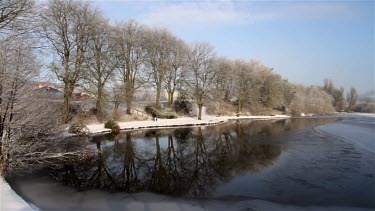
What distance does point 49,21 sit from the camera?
28.1 meters

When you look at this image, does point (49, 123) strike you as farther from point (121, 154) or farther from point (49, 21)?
point (49, 21)

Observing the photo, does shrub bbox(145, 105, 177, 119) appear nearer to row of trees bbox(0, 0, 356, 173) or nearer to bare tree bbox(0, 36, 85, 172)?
row of trees bbox(0, 0, 356, 173)

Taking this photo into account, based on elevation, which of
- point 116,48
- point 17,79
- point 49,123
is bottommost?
point 49,123

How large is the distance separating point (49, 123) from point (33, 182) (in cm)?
378

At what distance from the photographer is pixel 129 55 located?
3881 cm

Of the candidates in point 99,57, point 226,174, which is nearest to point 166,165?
point 226,174

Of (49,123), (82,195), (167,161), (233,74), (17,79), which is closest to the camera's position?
(82,195)

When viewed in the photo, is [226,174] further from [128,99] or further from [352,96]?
[352,96]

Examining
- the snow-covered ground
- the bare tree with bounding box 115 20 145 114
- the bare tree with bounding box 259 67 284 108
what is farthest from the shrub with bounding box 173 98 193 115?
the snow-covered ground

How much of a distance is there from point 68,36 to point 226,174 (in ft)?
80.4

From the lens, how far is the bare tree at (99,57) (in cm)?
3221

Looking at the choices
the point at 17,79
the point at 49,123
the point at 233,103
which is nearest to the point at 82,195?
the point at 17,79

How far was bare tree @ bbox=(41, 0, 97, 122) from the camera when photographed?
94.9 feet

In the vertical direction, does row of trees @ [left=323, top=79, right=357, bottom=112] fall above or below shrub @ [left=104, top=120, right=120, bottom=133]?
above
